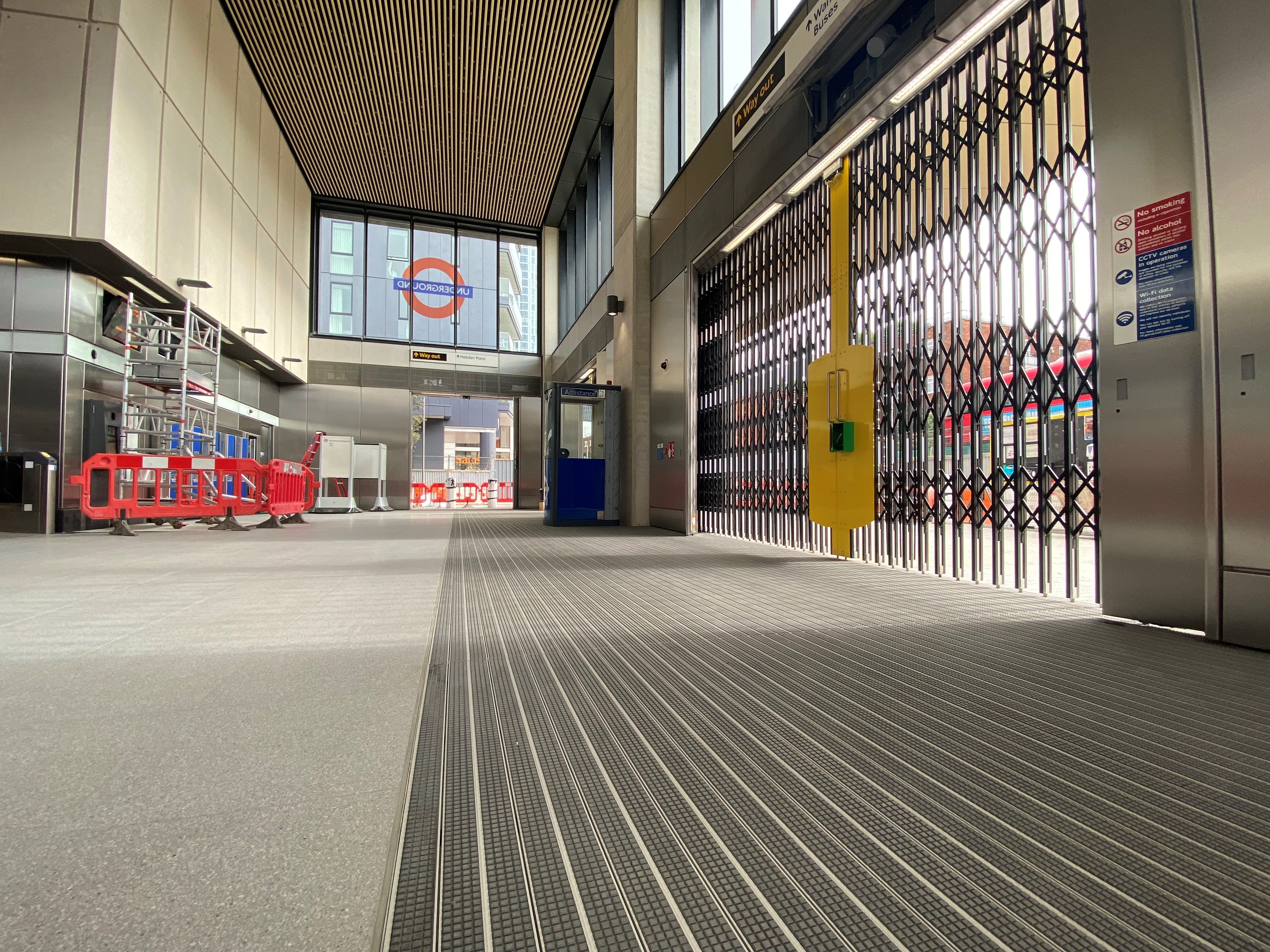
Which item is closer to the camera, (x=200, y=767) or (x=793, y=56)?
(x=200, y=767)

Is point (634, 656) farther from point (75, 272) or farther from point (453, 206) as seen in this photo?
point (453, 206)

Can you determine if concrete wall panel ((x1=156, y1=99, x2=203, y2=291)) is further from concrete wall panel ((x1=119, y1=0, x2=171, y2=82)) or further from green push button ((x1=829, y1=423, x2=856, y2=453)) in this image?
green push button ((x1=829, y1=423, x2=856, y2=453))

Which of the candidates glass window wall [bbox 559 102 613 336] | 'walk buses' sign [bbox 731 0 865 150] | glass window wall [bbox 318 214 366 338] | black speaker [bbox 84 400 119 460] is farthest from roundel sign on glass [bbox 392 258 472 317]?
'walk buses' sign [bbox 731 0 865 150]

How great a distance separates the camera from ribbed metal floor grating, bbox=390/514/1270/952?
0.79 meters

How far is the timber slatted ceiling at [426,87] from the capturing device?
8.81 meters

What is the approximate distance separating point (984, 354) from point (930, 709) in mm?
2599

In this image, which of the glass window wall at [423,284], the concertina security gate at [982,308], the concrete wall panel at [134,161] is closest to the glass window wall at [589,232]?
the glass window wall at [423,284]

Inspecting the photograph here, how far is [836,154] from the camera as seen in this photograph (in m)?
4.77

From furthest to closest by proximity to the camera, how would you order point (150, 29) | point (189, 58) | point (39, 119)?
point (189, 58) → point (150, 29) → point (39, 119)

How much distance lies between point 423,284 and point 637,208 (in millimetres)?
7882

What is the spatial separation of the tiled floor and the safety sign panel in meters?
3.03

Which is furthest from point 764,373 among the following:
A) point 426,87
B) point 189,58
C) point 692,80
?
point 426,87

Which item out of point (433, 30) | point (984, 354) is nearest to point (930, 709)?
point (984, 354)

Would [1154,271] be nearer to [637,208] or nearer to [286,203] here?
[637,208]
